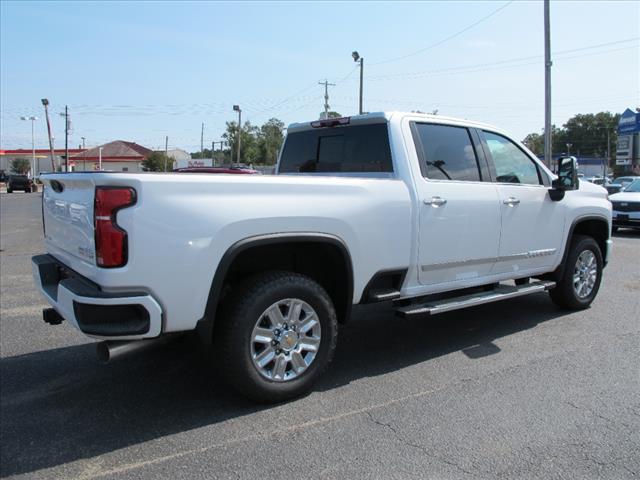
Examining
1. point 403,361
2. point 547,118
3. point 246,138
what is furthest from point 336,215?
point 246,138

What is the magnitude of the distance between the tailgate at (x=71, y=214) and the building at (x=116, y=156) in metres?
80.5

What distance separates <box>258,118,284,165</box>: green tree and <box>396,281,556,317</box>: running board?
90748mm

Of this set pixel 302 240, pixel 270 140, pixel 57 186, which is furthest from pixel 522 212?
pixel 270 140

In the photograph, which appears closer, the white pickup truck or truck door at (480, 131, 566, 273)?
the white pickup truck

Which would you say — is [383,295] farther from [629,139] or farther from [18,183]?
[18,183]

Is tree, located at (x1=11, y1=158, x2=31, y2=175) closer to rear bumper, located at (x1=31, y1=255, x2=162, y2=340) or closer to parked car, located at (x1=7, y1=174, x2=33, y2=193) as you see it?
parked car, located at (x1=7, y1=174, x2=33, y2=193)

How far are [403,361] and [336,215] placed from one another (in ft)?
5.11

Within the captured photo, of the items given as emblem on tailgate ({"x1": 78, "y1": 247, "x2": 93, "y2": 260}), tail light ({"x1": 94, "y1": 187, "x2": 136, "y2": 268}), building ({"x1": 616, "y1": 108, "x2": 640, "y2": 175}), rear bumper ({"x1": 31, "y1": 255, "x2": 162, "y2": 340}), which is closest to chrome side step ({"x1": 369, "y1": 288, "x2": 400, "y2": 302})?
rear bumper ({"x1": 31, "y1": 255, "x2": 162, "y2": 340})

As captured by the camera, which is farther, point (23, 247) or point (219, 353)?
point (23, 247)

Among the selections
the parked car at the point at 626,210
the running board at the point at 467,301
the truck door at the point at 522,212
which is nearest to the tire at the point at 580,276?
the truck door at the point at 522,212

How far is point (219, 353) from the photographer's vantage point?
11.6ft

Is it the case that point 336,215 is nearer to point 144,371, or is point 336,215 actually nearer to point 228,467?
point 228,467

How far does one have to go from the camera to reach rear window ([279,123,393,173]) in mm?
4617

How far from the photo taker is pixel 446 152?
4.84 metres
